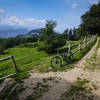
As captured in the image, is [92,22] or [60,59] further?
[92,22]

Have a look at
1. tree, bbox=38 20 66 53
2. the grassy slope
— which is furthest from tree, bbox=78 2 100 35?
the grassy slope

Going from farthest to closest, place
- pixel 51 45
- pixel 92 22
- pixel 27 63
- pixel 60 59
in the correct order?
1. pixel 92 22
2. pixel 51 45
3. pixel 27 63
4. pixel 60 59

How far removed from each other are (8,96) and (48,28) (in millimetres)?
28885

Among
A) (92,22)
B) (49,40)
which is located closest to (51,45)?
(49,40)

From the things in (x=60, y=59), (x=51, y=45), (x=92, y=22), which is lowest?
(x=51, y=45)

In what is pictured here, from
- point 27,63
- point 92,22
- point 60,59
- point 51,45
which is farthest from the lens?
point 92,22

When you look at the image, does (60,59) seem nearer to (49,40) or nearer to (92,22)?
(49,40)

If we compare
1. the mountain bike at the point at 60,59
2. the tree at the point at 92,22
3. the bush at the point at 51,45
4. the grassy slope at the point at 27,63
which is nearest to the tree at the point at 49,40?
the bush at the point at 51,45

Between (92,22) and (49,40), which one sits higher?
(92,22)

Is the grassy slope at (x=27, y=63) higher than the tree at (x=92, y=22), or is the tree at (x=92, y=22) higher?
the tree at (x=92, y=22)

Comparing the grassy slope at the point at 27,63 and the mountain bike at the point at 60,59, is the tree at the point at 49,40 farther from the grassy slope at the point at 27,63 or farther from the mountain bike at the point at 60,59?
the mountain bike at the point at 60,59

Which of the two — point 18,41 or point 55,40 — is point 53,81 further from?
point 18,41

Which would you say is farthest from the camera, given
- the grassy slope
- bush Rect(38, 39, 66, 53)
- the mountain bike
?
bush Rect(38, 39, 66, 53)

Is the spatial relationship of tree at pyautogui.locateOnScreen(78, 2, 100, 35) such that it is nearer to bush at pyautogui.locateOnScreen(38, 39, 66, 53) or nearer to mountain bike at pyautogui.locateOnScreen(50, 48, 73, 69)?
bush at pyautogui.locateOnScreen(38, 39, 66, 53)
